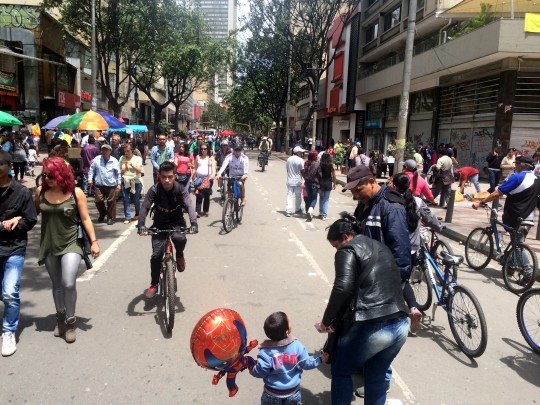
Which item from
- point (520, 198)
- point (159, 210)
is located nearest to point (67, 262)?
point (159, 210)

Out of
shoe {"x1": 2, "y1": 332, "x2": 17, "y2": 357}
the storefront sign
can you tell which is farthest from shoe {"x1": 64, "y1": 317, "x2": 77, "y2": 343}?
the storefront sign

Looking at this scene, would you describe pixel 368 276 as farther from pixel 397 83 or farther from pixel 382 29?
pixel 382 29

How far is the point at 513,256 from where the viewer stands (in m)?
6.16

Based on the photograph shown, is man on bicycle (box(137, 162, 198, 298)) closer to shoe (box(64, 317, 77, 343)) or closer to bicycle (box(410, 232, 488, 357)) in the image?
shoe (box(64, 317, 77, 343))

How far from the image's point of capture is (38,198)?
13.5 feet

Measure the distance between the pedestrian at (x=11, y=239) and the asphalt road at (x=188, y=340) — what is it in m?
0.27

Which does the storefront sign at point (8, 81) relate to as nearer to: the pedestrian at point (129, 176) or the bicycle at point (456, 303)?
the pedestrian at point (129, 176)

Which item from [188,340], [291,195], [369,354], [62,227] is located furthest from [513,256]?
[62,227]

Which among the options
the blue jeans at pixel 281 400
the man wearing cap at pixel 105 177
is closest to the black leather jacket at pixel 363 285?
the blue jeans at pixel 281 400

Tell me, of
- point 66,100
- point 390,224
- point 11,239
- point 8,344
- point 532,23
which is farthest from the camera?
point 66,100

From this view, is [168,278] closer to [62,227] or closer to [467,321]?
[62,227]

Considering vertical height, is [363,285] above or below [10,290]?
above

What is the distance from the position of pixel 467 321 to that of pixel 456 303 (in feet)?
0.69

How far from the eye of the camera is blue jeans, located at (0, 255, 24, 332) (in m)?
3.95
